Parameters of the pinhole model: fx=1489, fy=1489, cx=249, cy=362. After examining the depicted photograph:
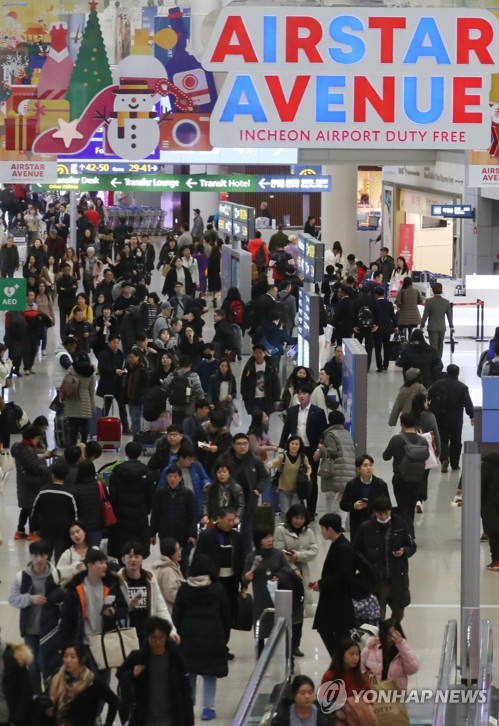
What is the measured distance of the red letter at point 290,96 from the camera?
39.8ft

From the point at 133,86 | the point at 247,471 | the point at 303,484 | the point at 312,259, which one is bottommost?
the point at 303,484

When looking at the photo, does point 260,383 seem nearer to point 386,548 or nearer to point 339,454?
point 339,454

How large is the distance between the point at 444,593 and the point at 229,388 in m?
4.27

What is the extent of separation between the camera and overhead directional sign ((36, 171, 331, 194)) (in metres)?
28.1

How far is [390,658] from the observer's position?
26.8 feet

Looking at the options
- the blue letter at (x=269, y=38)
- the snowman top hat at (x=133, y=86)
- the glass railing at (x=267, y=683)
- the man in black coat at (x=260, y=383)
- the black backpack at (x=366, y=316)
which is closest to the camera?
Result: the glass railing at (x=267, y=683)

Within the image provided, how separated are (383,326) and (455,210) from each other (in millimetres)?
10877

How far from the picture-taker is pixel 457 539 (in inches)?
531

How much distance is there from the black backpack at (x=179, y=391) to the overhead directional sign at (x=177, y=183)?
42.9ft

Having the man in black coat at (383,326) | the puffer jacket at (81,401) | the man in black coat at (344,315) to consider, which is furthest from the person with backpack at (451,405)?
the man in black coat at (383,326)

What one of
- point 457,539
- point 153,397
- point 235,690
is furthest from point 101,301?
point 235,690

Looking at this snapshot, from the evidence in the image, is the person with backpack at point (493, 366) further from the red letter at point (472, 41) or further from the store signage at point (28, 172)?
the store signage at point (28, 172)

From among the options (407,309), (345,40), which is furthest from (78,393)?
(407,309)

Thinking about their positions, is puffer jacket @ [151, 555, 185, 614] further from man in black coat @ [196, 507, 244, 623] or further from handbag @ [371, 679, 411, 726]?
handbag @ [371, 679, 411, 726]
